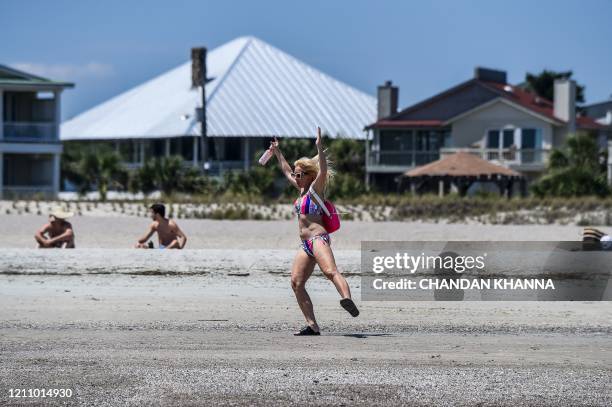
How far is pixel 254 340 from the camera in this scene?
394 inches

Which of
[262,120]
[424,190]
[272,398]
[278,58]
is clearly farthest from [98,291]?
[278,58]

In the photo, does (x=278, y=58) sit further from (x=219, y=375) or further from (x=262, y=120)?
(x=219, y=375)

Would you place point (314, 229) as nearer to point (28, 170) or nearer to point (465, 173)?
point (465, 173)

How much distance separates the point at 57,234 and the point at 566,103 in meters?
36.6

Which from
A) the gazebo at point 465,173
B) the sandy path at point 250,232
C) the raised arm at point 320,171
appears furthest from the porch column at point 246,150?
the raised arm at point 320,171

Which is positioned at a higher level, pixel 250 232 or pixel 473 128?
pixel 473 128

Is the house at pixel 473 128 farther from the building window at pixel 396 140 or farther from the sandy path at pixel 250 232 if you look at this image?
the sandy path at pixel 250 232

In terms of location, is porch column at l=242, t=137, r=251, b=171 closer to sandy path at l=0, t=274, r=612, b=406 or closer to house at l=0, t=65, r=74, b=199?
house at l=0, t=65, r=74, b=199

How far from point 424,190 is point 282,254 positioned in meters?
30.8

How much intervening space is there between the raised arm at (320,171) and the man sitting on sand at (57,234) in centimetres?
920

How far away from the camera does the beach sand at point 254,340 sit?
809 centimetres

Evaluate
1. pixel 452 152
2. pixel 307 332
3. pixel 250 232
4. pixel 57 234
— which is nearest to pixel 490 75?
pixel 452 152

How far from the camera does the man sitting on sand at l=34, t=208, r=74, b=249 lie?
1811 cm

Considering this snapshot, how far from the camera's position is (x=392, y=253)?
1650 cm
